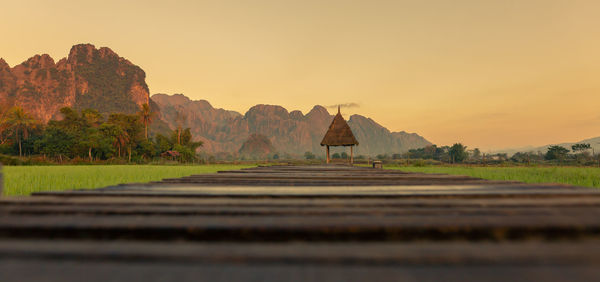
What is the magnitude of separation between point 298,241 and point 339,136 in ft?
56.3

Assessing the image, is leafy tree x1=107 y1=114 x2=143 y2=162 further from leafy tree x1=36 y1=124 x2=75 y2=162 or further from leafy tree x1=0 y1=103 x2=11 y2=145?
leafy tree x1=0 y1=103 x2=11 y2=145

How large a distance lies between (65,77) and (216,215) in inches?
6452

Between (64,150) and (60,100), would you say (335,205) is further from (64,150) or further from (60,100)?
(60,100)

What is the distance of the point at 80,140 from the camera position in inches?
1601

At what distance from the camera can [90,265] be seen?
1110 mm

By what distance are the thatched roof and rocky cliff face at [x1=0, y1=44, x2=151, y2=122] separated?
4767 inches

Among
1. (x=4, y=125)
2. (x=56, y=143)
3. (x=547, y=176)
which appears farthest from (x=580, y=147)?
(x=4, y=125)

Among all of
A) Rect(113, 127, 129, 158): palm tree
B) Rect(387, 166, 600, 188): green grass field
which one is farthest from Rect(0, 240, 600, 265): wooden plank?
Rect(113, 127, 129, 158): palm tree

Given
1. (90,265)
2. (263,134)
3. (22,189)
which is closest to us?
(90,265)

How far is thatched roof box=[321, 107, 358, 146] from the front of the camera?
703 inches

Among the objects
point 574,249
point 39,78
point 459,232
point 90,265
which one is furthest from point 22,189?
point 39,78

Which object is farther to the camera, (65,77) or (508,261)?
(65,77)

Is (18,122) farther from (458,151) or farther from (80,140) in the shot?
(458,151)

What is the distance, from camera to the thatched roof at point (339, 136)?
1784cm
